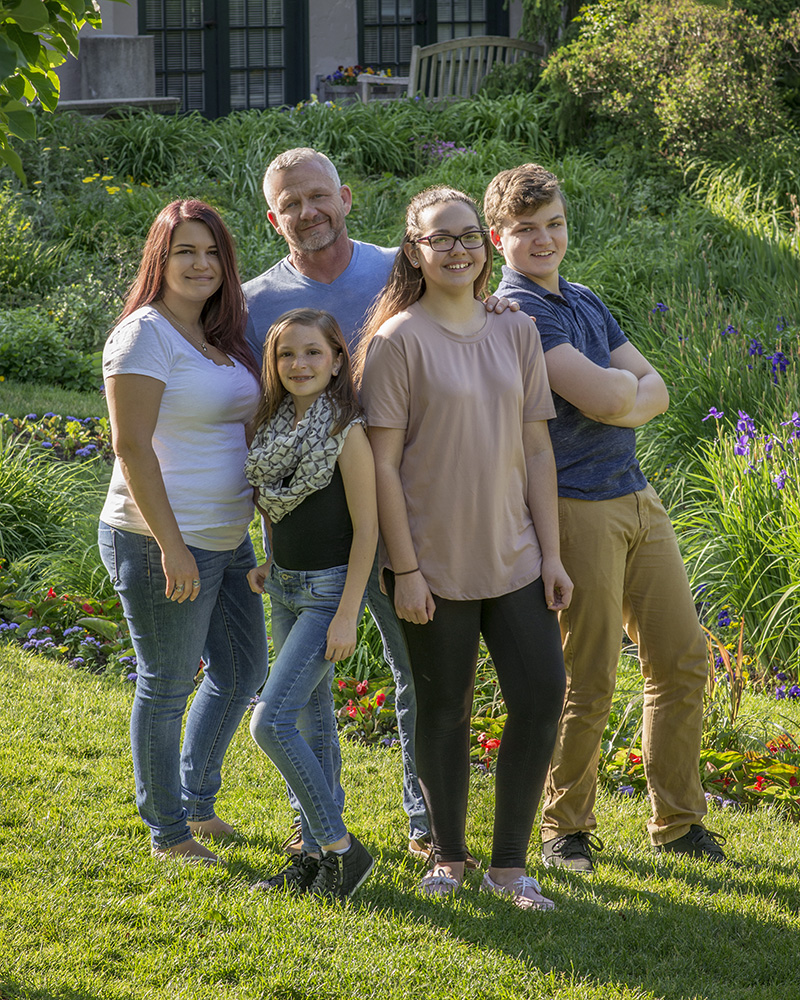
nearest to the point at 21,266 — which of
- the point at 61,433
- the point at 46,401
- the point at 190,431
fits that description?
the point at 46,401

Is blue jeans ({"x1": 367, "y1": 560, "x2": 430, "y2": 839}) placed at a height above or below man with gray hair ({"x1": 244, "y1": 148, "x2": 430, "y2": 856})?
below

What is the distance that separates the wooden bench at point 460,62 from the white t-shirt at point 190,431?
11.4 m

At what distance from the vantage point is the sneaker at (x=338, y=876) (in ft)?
9.45

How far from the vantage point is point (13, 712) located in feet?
13.6

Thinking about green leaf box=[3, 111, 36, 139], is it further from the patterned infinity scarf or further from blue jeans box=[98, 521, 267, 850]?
blue jeans box=[98, 521, 267, 850]

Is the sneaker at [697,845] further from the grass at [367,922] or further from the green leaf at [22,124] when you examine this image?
the green leaf at [22,124]

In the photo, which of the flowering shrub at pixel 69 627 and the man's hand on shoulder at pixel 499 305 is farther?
the flowering shrub at pixel 69 627

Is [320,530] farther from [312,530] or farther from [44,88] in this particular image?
[44,88]

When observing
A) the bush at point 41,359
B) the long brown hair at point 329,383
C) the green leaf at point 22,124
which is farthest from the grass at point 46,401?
the green leaf at point 22,124

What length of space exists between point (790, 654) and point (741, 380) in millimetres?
1841

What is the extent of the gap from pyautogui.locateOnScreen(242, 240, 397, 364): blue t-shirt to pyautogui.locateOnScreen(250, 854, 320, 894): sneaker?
60.9 inches

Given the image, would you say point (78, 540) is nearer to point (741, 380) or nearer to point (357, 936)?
point (357, 936)

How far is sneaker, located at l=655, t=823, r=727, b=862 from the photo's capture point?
321cm

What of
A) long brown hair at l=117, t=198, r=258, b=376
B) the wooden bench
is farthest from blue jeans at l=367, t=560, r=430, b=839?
the wooden bench
